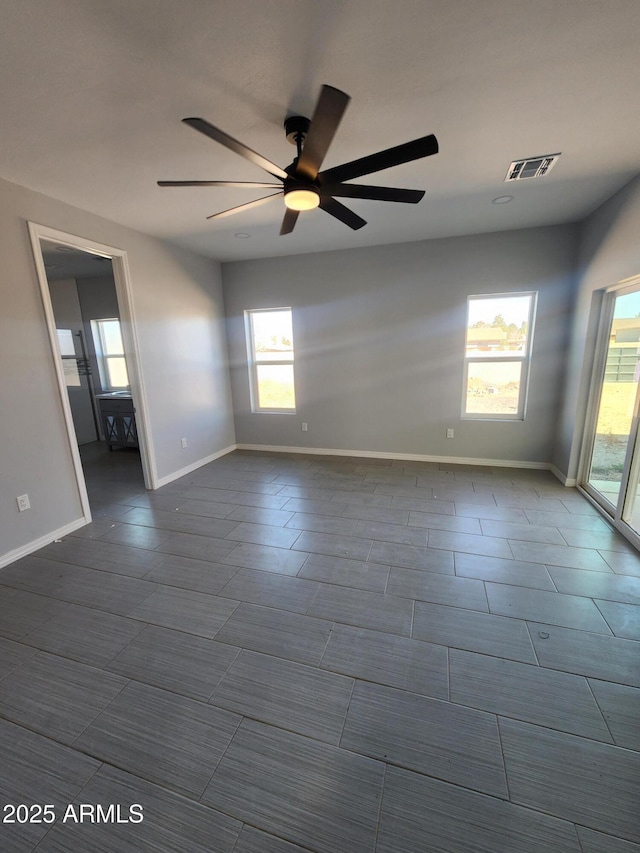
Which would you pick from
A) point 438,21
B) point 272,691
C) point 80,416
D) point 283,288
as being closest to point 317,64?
point 438,21

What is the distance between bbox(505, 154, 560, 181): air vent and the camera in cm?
229

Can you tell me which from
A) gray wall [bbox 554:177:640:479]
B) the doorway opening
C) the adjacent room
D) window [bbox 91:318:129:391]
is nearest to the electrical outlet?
the adjacent room

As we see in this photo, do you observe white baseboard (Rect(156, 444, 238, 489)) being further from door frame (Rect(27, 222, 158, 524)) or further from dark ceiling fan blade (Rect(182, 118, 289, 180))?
dark ceiling fan blade (Rect(182, 118, 289, 180))

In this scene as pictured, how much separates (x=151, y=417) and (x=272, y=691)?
3.02 metres

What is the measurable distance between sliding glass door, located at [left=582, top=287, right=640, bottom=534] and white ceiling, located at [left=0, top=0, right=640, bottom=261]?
102 cm

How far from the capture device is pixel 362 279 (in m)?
4.33

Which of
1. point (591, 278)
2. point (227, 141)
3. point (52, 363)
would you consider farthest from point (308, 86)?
point (591, 278)

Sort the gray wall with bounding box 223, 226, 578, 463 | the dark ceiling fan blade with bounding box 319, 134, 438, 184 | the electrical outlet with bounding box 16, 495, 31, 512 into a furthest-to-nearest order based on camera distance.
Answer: the gray wall with bounding box 223, 226, 578, 463
the electrical outlet with bounding box 16, 495, 31, 512
the dark ceiling fan blade with bounding box 319, 134, 438, 184

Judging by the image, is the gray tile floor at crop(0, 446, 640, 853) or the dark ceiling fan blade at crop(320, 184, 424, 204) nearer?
the gray tile floor at crop(0, 446, 640, 853)

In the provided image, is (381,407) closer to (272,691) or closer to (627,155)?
(627,155)

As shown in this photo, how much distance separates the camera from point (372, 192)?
6.25 feet

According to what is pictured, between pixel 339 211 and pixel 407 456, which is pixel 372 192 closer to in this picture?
pixel 339 211

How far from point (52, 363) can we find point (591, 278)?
478cm

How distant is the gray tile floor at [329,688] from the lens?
3.62ft
